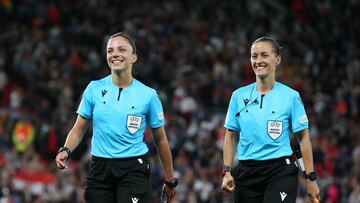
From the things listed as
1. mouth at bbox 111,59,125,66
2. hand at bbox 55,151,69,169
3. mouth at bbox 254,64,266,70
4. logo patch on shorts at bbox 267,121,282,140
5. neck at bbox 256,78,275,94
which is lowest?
hand at bbox 55,151,69,169

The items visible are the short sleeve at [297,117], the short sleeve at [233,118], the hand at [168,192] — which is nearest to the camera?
the short sleeve at [297,117]

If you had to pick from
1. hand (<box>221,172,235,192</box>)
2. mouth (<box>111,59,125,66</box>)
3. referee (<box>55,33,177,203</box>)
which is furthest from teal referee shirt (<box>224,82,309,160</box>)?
mouth (<box>111,59,125,66</box>)

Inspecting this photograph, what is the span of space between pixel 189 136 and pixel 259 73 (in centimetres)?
1103

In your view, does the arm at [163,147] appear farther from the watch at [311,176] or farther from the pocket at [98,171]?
the watch at [311,176]

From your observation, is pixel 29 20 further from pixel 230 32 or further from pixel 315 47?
pixel 315 47

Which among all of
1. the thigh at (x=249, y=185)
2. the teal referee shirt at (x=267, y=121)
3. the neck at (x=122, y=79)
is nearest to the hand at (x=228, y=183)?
the thigh at (x=249, y=185)

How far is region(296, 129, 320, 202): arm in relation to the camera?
8.34 m

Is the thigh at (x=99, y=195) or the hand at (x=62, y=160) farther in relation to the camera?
the thigh at (x=99, y=195)

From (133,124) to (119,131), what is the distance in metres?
0.15

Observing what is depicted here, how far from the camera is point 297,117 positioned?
331 inches

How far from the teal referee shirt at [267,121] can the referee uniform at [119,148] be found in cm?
88

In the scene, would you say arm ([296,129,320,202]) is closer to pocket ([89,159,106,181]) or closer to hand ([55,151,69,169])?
pocket ([89,159,106,181])

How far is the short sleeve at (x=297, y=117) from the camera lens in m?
8.40

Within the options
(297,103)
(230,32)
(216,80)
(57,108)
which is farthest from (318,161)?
(297,103)
